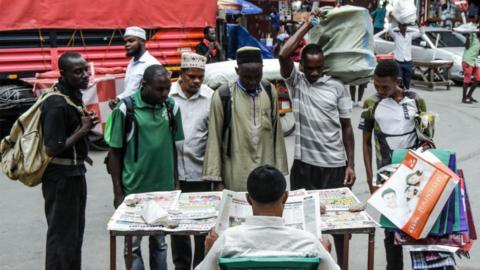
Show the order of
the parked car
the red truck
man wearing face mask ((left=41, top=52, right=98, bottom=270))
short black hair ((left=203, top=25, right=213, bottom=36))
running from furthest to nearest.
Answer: the parked car → short black hair ((left=203, top=25, right=213, bottom=36)) → the red truck → man wearing face mask ((left=41, top=52, right=98, bottom=270))

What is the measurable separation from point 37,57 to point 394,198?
754 centimetres

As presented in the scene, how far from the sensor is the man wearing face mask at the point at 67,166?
429 cm

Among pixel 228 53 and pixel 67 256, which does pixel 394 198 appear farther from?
pixel 228 53

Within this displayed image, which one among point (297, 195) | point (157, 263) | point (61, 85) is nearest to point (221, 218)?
point (297, 195)

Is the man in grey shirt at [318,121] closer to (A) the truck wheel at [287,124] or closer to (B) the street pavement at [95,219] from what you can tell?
(B) the street pavement at [95,219]

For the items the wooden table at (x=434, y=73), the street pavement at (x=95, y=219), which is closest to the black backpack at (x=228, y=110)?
the street pavement at (x=95, y=219)

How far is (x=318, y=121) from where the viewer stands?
15.6ft

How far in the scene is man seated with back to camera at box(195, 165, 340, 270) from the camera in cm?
286

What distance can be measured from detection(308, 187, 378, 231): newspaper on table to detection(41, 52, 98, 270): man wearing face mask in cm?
159

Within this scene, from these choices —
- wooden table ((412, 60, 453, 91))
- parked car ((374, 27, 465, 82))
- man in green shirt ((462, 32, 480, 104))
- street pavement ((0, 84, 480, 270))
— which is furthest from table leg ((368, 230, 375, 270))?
parked car ((374, 27, 465, 82))

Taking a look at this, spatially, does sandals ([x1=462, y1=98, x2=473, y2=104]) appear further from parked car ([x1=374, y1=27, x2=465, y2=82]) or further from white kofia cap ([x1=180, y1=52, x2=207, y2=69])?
white kofia cap ([x1=180, y1=52, x2=207, y2=69])

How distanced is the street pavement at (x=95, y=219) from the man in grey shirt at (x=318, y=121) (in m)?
0.95

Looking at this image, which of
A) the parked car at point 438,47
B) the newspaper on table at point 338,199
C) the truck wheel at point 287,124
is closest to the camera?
the newspaper on table at point 338,199

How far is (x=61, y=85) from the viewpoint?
4.41 meters
